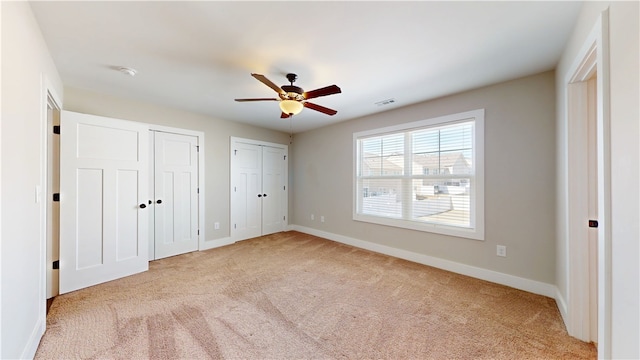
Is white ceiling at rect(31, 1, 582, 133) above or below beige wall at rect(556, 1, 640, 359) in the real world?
above

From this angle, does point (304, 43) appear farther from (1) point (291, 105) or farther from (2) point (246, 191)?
(2) point (246, 191)

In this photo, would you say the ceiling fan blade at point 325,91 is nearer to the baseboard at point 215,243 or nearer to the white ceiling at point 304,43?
the white ceiling at point 304,43

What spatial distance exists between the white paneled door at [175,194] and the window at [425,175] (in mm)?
2901

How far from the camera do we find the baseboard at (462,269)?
256cm

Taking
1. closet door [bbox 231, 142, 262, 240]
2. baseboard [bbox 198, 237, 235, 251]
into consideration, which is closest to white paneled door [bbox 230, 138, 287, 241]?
closet door [bbox 231, 142, 262, 240]

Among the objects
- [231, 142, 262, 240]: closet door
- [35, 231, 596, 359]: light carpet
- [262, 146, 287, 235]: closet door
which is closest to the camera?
[35, 231, 596, 359]: light carpet

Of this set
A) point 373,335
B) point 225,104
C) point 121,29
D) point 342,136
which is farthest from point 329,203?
point 121,29

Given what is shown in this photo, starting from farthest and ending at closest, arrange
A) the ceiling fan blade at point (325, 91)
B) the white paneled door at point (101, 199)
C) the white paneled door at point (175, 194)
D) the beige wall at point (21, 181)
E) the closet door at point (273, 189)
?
the closet door at point (273, 189), the white paneled door at point (175, 194), the white paneled door at point (101, 199), the ceiling fan blade at point (325, 91), the beige wall at point (21, 181)

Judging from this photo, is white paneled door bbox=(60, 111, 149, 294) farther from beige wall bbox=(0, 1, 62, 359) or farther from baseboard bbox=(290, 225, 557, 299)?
baseboard bbox=(290, 225, 557, 299)

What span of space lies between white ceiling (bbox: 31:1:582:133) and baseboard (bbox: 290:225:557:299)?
2.29 m

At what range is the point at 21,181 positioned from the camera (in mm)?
1512

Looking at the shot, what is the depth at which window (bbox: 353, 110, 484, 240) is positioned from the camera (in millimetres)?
3088

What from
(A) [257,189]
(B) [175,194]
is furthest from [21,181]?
(A) [257,189]

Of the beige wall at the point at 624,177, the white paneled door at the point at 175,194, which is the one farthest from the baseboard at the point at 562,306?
the white paneled door at the point at 175,194
